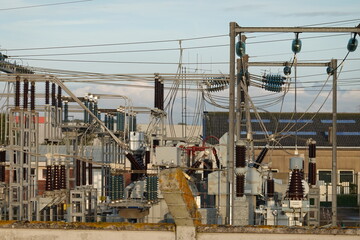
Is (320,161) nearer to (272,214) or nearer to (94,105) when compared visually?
(94,105)

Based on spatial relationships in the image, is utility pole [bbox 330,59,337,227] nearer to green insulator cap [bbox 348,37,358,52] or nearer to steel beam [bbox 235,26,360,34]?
green insulator cap [bbox 348,37,358,52]

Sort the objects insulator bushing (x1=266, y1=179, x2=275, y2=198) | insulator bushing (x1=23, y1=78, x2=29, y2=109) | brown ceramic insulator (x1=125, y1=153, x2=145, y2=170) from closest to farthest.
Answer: insulator bushing (x1=266, y1=179, x2=275, y2=198), insulator bushing (x1=23, y1=78, x2=29, y2=109), brown ceramic insulator (x1=125, y1=153, x2=145, y2=170)

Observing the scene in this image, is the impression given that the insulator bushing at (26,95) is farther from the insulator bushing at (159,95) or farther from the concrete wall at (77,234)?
the concrete wall at (77,234)

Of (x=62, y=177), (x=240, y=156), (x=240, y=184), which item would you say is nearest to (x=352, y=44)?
(x=240, y=156)

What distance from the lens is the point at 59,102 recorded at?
32188 millimetres

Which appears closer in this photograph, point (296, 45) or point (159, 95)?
point (296, 45)

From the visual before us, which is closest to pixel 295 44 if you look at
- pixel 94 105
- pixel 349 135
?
pixel 94 105

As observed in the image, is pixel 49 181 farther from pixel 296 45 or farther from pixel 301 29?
pixel 301 29

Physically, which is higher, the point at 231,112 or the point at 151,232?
the point at 231,112

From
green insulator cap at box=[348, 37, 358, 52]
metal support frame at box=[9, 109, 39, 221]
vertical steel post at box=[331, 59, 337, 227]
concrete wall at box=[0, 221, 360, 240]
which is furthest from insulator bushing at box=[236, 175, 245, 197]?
metal support frame at box=[9, 109, 39, 221]

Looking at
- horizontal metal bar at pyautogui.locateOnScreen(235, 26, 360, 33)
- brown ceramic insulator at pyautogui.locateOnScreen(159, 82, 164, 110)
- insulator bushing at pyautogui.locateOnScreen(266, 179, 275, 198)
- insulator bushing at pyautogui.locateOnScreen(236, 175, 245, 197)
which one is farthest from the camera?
brown ceramic insulator at pyautogui.locateOnScreen(159, 82, 164, 110)

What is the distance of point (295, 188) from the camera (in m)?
21.7

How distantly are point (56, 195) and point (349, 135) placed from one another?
132ft

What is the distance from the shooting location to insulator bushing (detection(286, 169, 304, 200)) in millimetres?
21656
